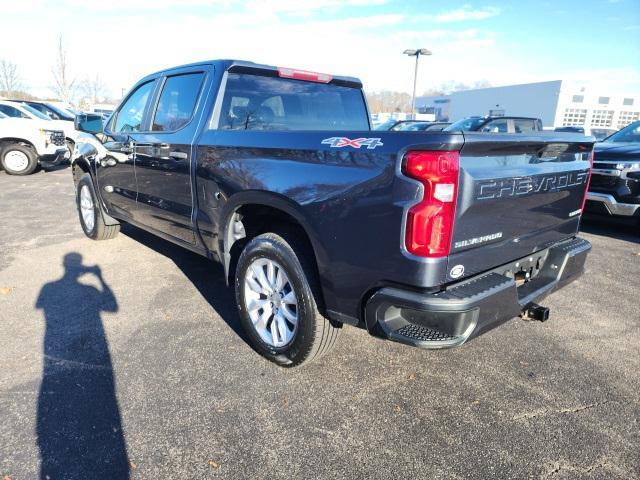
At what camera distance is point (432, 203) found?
2.02m

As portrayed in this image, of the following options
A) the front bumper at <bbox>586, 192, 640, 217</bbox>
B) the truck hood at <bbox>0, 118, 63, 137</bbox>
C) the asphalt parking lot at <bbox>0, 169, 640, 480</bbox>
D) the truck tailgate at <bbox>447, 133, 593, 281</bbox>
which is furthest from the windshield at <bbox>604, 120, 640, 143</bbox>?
the truck hood at <bbox>0, 118, 63, 137</bbox>

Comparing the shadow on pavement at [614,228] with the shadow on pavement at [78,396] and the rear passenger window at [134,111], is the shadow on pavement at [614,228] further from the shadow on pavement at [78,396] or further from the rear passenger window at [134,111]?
the shadow on pavement at [78,396]

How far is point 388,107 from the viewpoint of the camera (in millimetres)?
103062

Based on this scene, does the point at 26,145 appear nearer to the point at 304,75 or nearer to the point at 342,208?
the point at 304,75

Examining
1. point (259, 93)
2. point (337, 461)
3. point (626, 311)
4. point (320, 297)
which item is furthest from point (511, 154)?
point (626, 311)

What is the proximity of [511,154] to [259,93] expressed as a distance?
1973 millimetres

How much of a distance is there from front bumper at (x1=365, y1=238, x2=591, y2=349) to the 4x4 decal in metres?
0.71

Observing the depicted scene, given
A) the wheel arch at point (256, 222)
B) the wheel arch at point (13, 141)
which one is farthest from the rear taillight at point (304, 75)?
the wheel arch at point (13, 141)

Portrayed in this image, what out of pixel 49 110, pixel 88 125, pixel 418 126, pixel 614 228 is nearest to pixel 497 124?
pixel 418 126

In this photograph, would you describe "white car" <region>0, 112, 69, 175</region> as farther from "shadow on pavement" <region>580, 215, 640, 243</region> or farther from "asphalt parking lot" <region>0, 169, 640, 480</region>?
"shadow on pavement" <region>580, 215, 640, 243</region>

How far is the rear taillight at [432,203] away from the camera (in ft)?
6.55

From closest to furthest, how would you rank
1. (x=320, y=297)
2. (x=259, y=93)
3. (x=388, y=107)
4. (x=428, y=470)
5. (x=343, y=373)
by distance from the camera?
(x=428, y=470), (x=320, y=297), (x=343, y=373), (x=259, y=93), (x=388, y=107)

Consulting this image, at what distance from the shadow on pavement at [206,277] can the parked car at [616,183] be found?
5000 millimetres

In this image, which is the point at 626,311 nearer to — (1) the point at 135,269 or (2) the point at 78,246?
(1) the point at 135,269
